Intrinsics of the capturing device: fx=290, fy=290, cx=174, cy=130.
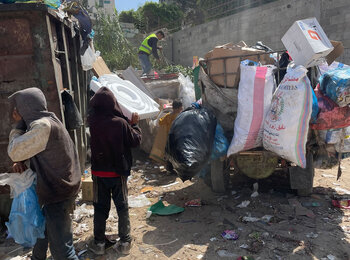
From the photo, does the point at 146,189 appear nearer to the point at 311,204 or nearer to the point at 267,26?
the point at 311,204

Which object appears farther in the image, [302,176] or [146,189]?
[146,189]

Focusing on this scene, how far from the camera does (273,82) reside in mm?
3072

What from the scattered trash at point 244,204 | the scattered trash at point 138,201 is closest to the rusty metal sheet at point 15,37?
the scattered trash at point 138,201

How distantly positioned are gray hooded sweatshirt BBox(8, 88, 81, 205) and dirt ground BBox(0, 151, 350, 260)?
0.94 m

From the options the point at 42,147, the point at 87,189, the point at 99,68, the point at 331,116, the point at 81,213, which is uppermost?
the point at 99,68

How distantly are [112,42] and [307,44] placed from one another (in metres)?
11.2

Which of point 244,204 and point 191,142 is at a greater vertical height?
point 191,142

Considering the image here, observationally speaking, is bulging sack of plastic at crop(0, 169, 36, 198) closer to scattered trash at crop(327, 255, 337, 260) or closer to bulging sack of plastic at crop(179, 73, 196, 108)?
scattered trash at crop(327, 255, 337, 260)

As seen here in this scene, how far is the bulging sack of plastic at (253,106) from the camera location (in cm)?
301

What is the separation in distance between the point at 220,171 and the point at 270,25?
7010mm

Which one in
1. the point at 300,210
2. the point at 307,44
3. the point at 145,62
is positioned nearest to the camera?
the point at 307,44

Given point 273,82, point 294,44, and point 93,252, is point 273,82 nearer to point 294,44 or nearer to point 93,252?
point 294,44

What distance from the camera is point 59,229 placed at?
2072mm

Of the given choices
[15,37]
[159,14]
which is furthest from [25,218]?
[159,14]
